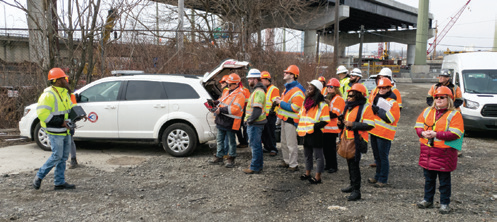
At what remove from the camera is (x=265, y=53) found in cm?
1345

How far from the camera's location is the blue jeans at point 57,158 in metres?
5.37

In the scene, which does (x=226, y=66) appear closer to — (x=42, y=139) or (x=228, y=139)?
(x=228, y=139)

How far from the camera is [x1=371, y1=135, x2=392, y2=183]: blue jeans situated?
229 inches

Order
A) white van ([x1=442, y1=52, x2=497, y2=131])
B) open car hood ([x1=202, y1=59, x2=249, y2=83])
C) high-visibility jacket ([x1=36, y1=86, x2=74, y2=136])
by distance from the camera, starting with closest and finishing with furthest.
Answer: high-visibility jacket ([x1=36, y1=86, x2=74, y2=136]) → open car hood ([x1=202, y1=59, x2=249, y2=83]) → white van ([x1=442, y1=52, x2=497, y2=131])

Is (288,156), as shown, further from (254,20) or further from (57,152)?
(254,20)

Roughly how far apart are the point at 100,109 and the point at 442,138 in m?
6.09

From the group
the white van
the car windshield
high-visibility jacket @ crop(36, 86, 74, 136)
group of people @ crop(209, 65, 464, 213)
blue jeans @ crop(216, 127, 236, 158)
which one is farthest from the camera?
the car windshield

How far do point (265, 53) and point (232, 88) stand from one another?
23.2ft

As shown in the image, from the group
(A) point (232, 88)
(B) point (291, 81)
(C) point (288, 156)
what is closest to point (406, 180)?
(C) point (288, 156)

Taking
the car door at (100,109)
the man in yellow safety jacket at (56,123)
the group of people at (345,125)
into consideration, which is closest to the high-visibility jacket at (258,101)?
the group of people at (345,125)

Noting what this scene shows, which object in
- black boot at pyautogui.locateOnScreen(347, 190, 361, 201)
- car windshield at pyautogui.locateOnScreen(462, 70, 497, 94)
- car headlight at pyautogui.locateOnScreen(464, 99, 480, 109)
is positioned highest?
car windshield at pyautogui.locateOnScreen(462, 70, 497, 94)

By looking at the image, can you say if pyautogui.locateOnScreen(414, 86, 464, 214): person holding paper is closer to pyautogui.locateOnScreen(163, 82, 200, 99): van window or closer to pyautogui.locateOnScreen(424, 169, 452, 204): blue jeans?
pyautogui.locateOnScreen(424, 169, 452, 204): blue jeans

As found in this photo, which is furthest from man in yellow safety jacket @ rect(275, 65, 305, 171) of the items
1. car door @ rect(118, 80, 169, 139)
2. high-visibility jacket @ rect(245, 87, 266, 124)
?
car door @ rect(118, 80, 169, 139)

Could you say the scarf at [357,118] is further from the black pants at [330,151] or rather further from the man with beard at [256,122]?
the man with beard at [256,122]
